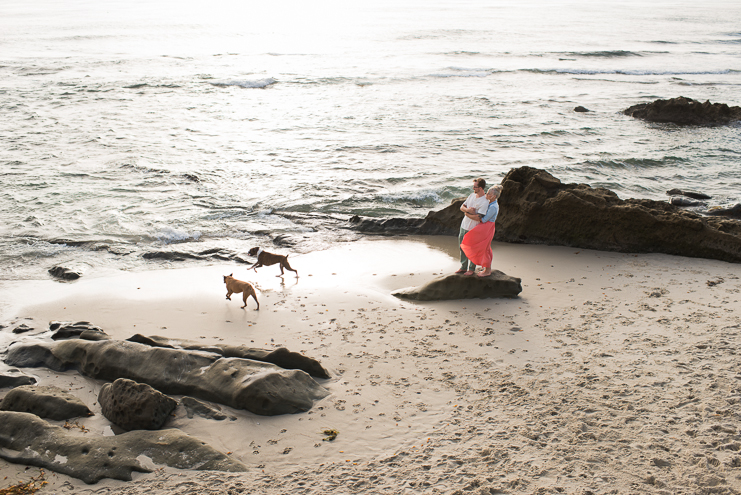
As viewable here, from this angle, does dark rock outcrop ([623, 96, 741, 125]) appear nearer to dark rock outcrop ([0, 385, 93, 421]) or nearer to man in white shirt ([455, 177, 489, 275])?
man in white shirt ([455, 177, 489, 275])

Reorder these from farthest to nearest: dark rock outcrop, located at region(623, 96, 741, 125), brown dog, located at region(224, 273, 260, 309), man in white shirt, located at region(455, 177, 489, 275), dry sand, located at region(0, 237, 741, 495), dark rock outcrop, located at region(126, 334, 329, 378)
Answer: dark rock outcrop, located at region(623, 96, 741, 125)
man in white shirt, located at region(455, 177, 489, 275)
brown dog, located at region(224, 273, 260, 309)
dark rock outcrop, located at region(126, 334, 329, 378)
dry sand, located at region(0, 237, 741, 495)

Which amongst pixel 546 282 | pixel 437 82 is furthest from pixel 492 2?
pixel 546 282

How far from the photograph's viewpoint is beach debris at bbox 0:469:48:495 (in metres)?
3.89

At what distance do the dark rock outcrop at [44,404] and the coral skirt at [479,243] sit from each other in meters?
5.02

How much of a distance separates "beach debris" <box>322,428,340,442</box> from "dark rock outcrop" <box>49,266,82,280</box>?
6.05 meters

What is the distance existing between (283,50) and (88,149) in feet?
97.4

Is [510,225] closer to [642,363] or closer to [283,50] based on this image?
[642,363]

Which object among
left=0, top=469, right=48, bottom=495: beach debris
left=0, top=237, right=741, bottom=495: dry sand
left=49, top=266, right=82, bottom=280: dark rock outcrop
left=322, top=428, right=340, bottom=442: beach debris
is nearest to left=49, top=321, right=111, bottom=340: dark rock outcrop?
left=0, top=237, right=741, bottom=495: dry sand

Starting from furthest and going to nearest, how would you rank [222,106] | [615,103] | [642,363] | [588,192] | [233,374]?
1. [615,103]
2. [222,106]
3. [588,192]
4. [642,363]
5. [233,374]

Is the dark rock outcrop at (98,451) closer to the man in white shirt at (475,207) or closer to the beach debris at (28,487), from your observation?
the beach debris at (28,487)

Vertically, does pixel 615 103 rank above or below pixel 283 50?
below

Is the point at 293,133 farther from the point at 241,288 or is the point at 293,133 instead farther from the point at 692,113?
the point at 692,113

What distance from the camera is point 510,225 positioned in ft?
33.3

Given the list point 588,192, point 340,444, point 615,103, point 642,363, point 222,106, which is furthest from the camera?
point 615,103
